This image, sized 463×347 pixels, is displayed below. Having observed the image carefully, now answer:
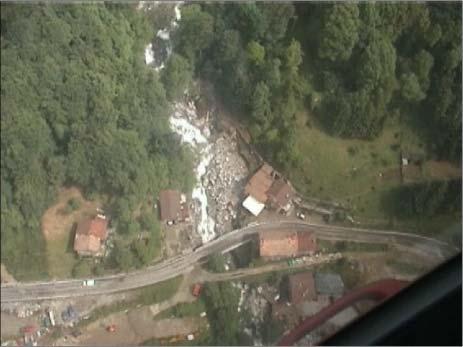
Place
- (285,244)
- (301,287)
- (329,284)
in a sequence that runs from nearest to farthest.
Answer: (329,284) < (301,287) < (285,244)

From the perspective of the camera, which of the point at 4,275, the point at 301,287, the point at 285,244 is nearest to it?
the point at 301,287

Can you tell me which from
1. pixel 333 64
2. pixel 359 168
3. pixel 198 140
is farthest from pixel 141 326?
pixel 333 64

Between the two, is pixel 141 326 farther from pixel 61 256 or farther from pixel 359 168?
pixel 359 168

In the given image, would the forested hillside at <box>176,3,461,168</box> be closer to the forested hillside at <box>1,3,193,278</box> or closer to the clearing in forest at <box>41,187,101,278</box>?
the forested hillside at <box>1,3,193,278</box>

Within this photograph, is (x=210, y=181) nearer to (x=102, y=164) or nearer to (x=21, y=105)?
(x=102, y=164)

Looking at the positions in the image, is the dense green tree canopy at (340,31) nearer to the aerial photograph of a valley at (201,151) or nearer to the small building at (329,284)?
the aerial photograph of a valley at (201,151)

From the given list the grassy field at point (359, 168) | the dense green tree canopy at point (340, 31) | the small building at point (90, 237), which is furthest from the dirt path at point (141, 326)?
the dense green tree canopy at point (340, 31)

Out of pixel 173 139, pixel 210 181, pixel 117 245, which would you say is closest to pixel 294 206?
pixel 210 181
